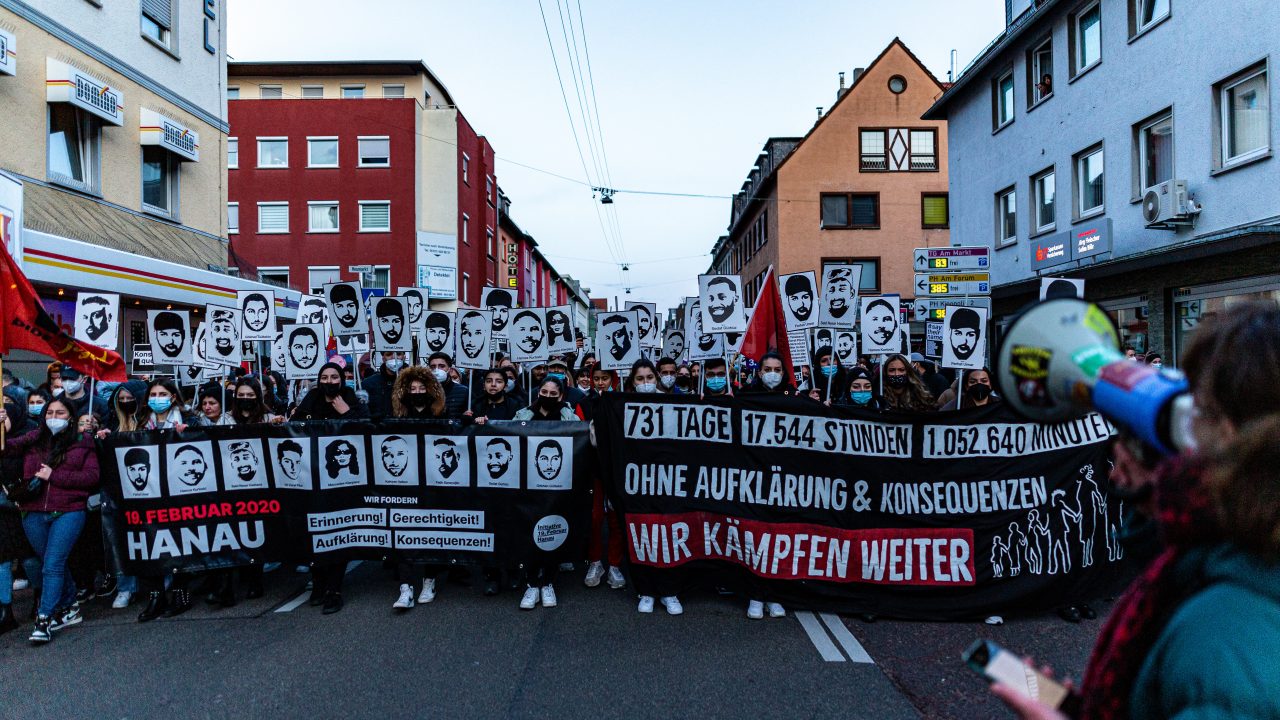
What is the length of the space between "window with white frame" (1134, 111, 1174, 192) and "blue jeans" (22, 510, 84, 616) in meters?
17.1

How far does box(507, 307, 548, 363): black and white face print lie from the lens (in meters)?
9.86

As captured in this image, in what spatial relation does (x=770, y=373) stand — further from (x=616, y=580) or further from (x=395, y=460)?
(x=395, y=460)

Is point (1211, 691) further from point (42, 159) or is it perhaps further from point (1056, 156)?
point (1056, 156)

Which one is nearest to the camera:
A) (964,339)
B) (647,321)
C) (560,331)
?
(964,339)

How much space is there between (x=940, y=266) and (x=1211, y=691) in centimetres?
1236

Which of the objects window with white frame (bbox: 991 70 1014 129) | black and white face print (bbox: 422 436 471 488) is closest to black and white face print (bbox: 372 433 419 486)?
black and white face print (bbox: 422 436 471 488)

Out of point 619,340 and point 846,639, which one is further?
point 619,340

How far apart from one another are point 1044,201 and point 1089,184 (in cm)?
192

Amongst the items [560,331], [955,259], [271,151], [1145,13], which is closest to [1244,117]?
[1145,13]

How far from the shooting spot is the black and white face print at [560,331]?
10.0 metres

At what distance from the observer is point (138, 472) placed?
6512mm

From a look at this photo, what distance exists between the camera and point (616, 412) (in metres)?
6.35

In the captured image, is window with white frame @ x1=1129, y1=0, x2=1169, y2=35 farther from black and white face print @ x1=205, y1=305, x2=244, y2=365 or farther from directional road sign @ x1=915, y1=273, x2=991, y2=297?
black and white face print @ x1=205, y1=305, x2=244, y2=365

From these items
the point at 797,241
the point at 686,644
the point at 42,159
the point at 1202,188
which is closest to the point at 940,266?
the point at 1202,188
